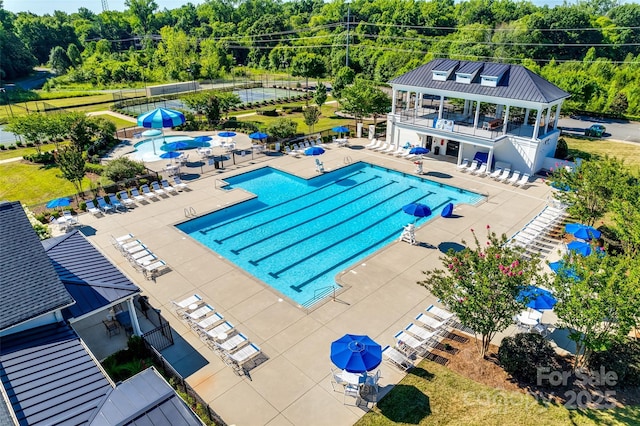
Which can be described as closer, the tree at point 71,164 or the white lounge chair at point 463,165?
the tree at point 71,164

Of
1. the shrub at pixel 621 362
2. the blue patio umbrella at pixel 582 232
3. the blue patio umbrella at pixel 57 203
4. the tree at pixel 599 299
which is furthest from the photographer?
the blue patio umbrella at pixel 57 203

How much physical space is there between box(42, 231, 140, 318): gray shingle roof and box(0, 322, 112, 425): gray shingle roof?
1125 mm

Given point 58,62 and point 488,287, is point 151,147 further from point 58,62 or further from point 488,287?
point 58,62

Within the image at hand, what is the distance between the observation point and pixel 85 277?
46.6 ft

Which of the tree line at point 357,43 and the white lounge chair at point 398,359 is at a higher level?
the tree line at point 357,43

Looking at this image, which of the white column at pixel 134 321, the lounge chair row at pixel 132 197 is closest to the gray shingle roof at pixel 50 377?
the white column at pixel 134 321

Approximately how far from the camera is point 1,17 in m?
110

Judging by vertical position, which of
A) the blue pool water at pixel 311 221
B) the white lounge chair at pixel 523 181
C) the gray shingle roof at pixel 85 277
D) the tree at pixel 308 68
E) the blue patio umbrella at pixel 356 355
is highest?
the tree at pixel 308 68

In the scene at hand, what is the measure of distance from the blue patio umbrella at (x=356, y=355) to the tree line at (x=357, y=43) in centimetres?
4283

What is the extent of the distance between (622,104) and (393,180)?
34.3 metres

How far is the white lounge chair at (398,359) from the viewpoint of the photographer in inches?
527

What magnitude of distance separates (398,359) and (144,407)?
7.80 meters

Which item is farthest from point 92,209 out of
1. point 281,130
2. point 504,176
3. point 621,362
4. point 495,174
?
point 504,176

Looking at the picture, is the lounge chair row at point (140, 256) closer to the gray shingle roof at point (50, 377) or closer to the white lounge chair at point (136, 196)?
the white lounge chair at point (136, 196)
